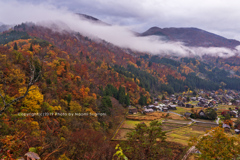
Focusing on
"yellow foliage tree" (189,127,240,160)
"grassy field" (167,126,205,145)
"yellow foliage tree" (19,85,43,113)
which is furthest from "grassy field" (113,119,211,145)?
"yellow foliage tree" (19,85,43,113)

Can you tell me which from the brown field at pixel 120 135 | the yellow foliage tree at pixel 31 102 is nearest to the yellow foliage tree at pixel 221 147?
the brown field at pixel 120 135

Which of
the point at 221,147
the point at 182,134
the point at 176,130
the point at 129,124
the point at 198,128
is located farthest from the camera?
the point at 129,124

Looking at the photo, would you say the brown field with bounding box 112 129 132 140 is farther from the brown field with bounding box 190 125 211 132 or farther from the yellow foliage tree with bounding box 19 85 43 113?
the brown field with bounding box 190 125 211 132

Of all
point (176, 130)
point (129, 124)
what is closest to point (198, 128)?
point (176, 130)

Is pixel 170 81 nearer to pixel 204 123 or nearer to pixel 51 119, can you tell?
pixel 204 123

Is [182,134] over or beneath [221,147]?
beneath

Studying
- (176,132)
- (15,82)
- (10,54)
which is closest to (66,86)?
(15,82)

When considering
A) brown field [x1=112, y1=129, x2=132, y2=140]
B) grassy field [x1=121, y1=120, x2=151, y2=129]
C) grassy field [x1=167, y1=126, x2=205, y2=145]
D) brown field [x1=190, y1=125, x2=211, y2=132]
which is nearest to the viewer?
grassy field [x1=167, y1=126, x2=205, y2=145]

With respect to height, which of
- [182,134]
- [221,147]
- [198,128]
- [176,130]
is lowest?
[176,130]

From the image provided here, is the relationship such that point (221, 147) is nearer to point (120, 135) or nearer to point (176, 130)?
point (120, 135)

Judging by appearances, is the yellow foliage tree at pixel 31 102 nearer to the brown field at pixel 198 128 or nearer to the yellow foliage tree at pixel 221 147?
the yellow foliage tree at pixel 221 147

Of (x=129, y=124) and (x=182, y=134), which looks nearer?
(x=182, y=134)
